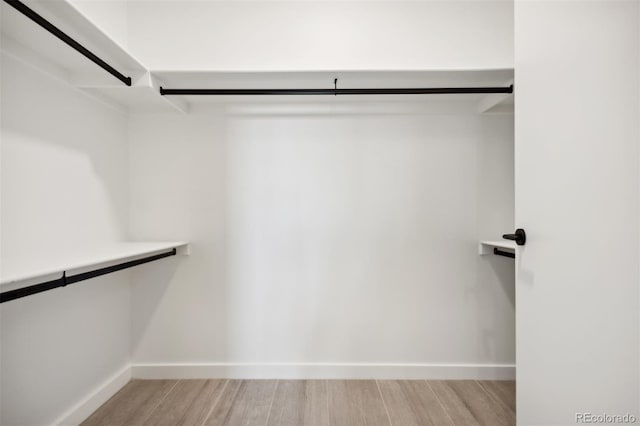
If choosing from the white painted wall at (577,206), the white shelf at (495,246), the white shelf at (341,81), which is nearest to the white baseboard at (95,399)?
the white shelf at (341,81)

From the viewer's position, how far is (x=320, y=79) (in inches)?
79.9

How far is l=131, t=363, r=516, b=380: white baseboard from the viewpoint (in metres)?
2.28

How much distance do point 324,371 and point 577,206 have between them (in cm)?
179

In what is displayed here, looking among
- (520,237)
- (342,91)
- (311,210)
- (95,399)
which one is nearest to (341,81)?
(342,91)

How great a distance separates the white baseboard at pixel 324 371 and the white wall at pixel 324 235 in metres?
0.04

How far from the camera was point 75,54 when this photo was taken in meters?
1.52

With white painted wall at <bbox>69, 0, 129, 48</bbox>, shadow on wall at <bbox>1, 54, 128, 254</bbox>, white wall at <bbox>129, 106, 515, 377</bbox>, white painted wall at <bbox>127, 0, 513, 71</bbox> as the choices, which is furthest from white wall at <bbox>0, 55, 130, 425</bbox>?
white painted wall at <bbox>127, 0, 513, 71</bbox>

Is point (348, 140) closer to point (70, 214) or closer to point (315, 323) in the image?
point (315, 323)

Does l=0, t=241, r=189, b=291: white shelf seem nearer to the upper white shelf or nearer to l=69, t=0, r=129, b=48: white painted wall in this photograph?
the upper white shelf

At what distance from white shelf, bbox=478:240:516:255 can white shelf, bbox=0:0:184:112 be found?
219 centimetres

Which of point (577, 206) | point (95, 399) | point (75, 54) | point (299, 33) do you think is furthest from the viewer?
point (299, 33)

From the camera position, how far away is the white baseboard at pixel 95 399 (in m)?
1.73

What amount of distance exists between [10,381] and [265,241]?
4.56 feet

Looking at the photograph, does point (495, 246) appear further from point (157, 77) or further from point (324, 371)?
point (157, 77)
